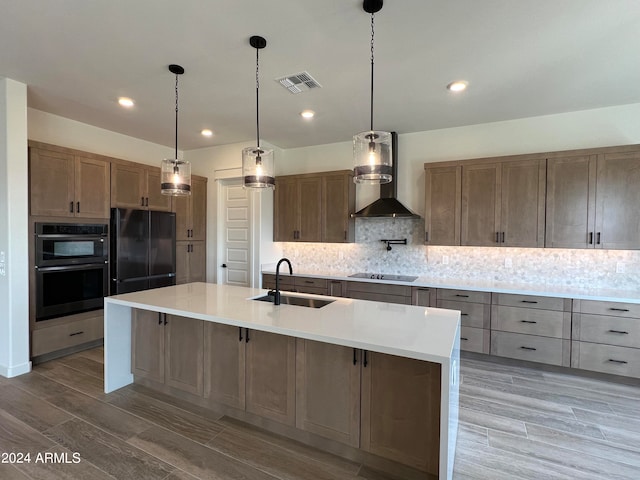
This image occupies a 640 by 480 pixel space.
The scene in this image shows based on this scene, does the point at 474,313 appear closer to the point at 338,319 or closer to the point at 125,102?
the point at 338,319

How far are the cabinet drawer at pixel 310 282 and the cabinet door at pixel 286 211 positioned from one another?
665mm

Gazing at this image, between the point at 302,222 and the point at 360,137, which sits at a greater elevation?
the point at 360,137

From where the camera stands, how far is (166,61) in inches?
101

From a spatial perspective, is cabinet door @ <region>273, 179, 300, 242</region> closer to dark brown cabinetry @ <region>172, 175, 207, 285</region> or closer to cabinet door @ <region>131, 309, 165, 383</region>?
dark brown cabinetry @ <region>172, 175, 207, 285</region>

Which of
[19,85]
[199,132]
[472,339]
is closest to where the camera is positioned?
[19,85]

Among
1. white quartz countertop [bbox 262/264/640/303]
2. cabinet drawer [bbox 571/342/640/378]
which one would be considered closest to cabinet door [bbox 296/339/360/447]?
white quartz countertop [bbox 262/264/640/303]

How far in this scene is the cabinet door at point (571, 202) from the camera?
3.26 m

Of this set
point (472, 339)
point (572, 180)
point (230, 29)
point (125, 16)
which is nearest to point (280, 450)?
point (472, 339)

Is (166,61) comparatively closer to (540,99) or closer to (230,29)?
(230,29)

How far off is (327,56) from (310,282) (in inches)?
113

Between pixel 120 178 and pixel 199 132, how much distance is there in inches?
47.1

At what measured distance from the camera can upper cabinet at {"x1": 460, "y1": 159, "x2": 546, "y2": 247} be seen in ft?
11.4

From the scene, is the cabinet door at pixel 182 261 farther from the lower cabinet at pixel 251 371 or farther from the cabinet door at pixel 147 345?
the lower cabinet at pixel 251 371

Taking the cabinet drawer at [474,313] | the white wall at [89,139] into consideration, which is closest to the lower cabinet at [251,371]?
the cabinet drawer at [474,313]
